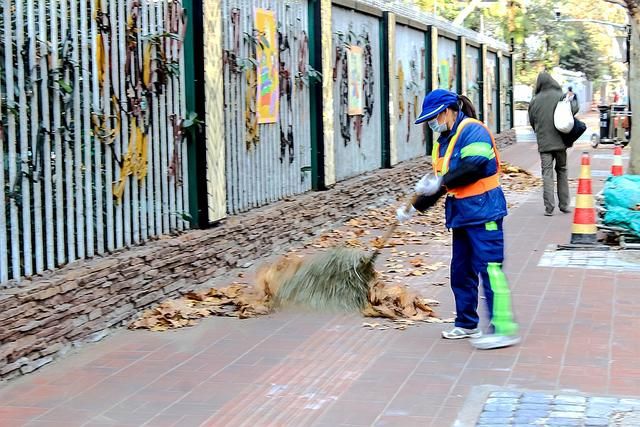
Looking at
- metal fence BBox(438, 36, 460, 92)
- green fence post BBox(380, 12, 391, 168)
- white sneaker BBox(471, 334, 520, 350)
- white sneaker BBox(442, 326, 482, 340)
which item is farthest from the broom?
metal fence BBox(438, 36, 460, 92)

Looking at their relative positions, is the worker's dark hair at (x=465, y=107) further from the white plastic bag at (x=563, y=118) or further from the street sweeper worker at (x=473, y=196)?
the white plastic bag at (x=563, y=118)

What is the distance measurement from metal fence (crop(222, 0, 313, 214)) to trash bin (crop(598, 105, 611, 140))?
672 inches

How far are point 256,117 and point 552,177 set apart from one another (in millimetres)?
4622

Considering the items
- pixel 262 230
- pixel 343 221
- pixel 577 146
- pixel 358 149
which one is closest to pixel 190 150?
pixel 262 230

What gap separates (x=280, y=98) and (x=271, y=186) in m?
1.03

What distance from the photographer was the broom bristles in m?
7.46

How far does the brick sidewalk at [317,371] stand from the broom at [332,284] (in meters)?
0.22

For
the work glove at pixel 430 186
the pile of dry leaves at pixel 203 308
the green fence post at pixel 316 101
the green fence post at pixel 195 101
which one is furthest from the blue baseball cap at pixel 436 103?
the green fence post at pixel 316 101

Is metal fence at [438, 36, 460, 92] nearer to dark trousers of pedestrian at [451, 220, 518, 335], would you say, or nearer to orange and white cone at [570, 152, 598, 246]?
orange and white cone at [570, 152, 598, 246]

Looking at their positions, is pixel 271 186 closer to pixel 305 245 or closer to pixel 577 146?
pixel 305 245

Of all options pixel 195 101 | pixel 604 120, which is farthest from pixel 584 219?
pixel 604 120

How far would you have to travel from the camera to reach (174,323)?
7043mm

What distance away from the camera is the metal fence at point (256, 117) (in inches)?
364

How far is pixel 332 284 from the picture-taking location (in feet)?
24.8
